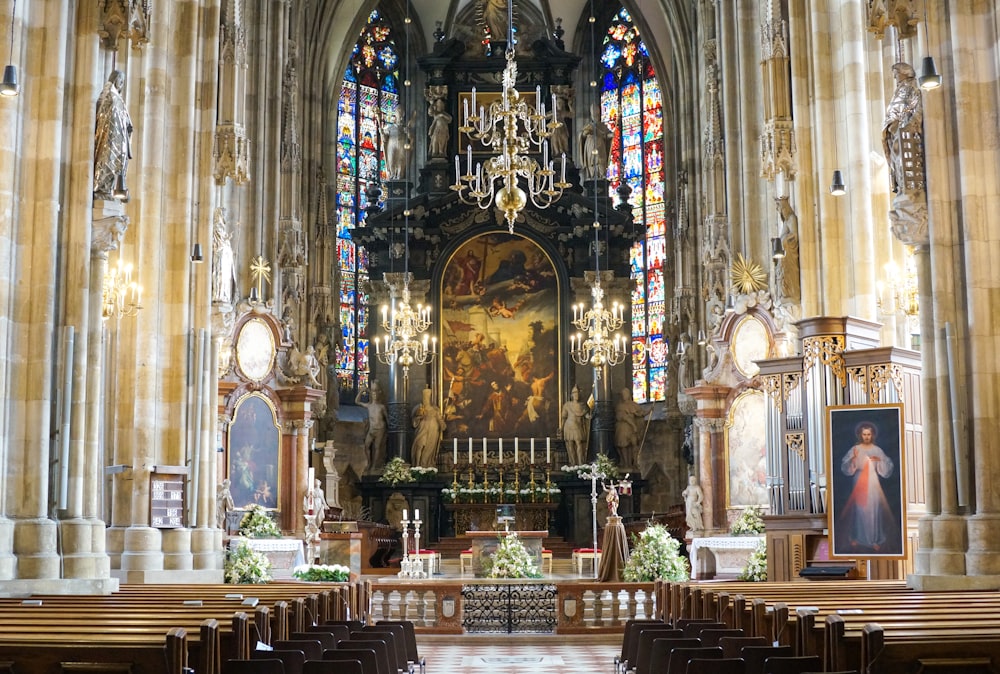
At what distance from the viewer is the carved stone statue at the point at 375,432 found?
37.8 metres

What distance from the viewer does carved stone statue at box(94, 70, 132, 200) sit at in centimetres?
1516

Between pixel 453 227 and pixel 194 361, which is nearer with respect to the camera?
pixel 194 361

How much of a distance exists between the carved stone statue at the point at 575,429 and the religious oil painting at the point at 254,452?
40.2 ft

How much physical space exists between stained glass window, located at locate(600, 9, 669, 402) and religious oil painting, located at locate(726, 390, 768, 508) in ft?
36.9

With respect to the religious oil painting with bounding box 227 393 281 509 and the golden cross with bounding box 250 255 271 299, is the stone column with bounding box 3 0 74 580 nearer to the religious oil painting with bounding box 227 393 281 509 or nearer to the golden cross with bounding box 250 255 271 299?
the religious oil painting with bounding box 227 393 281 509

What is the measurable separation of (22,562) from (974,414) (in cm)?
1001

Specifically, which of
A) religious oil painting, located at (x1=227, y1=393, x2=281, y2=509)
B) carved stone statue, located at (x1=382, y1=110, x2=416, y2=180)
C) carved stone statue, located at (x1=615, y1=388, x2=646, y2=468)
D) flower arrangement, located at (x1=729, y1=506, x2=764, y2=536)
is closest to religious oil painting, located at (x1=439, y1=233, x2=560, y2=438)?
carved stone statue, located at (x1=615, y1=388, x2=646, y2=468)

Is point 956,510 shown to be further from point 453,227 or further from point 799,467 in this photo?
point 453,227

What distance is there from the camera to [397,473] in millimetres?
36656

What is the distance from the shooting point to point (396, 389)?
126ft

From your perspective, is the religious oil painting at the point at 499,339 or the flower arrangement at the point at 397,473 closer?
the flower arrangement at the point at 397,473

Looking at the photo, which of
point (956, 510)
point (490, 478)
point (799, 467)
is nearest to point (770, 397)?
point (799, 467)

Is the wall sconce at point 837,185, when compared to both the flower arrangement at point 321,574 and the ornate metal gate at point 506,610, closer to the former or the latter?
the ornate metal gate at point 506,610

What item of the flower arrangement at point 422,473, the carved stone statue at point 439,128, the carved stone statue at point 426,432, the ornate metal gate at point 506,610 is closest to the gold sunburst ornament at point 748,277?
the ornate metal gate at point 506,610
